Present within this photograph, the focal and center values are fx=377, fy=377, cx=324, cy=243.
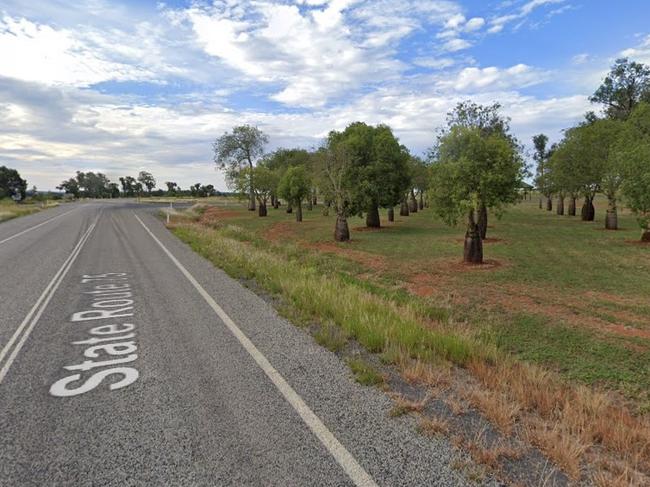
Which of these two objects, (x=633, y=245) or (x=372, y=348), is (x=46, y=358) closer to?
(x=372, y=348)

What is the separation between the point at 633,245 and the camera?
21.9m

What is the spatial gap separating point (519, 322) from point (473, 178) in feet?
29.2

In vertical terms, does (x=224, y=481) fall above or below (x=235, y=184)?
below

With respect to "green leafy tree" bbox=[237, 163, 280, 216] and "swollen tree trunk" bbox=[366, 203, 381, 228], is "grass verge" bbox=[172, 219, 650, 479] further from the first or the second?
"green leafy tree" bbox=[237, 163, 280, 216]

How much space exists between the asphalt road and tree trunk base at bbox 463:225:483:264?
464 inches

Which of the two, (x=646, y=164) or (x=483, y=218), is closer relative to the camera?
(x=646, y=164)

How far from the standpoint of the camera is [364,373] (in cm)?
516

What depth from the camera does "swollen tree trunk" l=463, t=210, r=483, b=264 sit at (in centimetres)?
1720

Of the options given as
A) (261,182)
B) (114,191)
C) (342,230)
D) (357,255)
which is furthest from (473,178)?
(114,191)

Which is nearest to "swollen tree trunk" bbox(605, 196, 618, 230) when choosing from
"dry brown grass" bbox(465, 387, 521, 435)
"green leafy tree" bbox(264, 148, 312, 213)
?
"dry brown grass" bbox(465, 387, 521, 435)

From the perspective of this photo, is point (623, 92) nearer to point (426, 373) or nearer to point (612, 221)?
point (612, 221)

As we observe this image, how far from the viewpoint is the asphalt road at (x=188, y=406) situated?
3.40 m

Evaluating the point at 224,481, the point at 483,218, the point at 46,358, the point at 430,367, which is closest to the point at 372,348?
the point at 430,367

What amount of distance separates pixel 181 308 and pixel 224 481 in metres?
5.94
